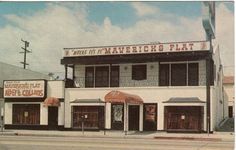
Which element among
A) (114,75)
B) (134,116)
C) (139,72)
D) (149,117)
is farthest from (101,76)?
(149,117)

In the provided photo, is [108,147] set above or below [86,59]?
below

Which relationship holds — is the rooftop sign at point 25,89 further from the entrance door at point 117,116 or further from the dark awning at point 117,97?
the dark awning at point 117,97

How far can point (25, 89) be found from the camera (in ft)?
122

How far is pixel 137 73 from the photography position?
36250 mm

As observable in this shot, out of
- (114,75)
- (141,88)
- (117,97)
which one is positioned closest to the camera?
(117,97)

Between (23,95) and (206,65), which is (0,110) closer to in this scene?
(23,95)

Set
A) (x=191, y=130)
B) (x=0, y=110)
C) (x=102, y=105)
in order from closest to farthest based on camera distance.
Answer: (x=191, y=130) < (x=102, y=105) < (x=0, y=110)

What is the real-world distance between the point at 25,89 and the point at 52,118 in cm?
297

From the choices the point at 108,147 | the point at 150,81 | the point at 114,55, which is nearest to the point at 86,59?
the point at 114,55

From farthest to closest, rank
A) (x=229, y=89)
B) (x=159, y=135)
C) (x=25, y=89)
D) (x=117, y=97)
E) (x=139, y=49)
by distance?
(x=229, y=89) < (x=25, y=89) < (x=139, y=49) < (x=117, y=97) < (x=159, y=135)

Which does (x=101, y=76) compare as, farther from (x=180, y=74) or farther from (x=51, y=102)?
(x=180, y=74)

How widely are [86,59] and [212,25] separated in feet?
30.8

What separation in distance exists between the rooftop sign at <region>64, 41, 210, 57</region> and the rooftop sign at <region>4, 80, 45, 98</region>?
121 inches

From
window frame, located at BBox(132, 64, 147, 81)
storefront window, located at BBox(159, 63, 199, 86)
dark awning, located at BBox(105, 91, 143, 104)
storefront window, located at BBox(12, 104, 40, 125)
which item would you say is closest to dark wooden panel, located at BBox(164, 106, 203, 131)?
storefront window, located at BBox(159, 63, 199, 86)
